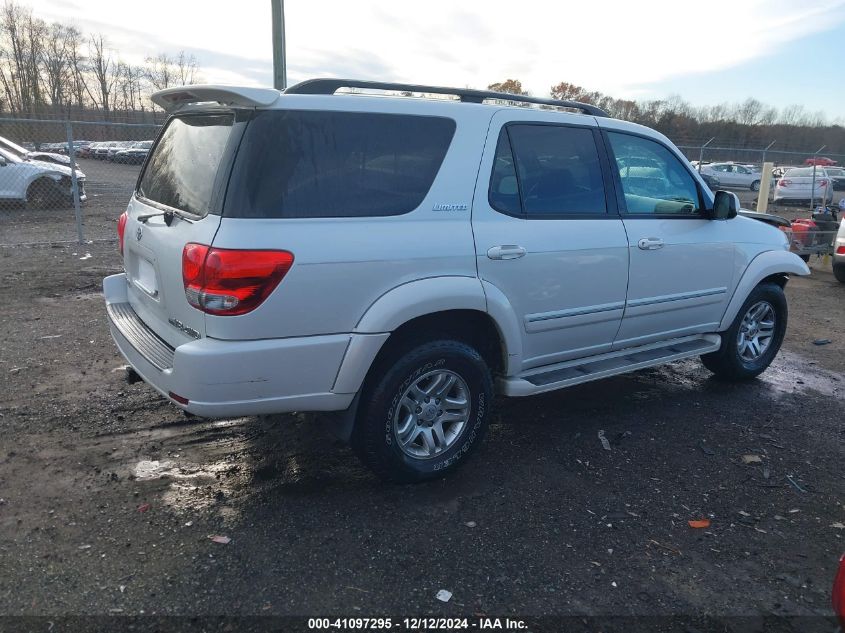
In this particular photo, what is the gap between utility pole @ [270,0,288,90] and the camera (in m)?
6.43

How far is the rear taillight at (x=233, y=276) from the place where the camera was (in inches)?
107

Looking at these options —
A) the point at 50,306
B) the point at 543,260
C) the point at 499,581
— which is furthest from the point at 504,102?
the point at 50,306

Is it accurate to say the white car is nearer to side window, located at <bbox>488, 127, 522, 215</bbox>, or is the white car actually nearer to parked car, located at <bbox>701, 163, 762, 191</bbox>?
side window, located at <bbox>488, 127, 522, 215</bbox>

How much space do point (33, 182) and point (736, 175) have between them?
32.3 metres

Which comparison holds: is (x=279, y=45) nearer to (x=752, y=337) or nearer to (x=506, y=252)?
(x=506, y=252)

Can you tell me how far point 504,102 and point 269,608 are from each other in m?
3.14

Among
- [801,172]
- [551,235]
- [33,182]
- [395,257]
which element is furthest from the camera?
[801,172]

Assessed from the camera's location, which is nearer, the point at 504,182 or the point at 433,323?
the point at 433,323

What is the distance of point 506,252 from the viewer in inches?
136

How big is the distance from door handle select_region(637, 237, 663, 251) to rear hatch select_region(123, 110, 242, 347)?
2.61 m

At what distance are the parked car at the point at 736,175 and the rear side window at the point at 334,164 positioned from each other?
34.1m

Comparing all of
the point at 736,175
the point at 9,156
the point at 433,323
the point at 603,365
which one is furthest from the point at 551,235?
the point at 736,175

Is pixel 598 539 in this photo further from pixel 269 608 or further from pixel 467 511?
pixel 269 608

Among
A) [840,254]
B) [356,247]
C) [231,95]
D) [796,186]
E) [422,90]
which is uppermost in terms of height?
[422,90]
